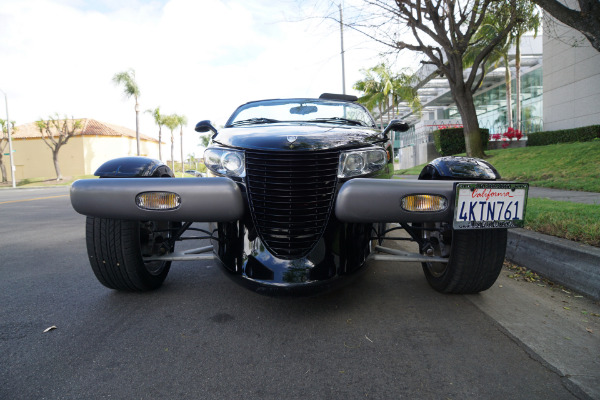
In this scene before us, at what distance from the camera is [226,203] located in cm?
217

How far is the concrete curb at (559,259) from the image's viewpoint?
9.21 feet

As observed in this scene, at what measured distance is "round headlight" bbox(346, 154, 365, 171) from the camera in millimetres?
2398

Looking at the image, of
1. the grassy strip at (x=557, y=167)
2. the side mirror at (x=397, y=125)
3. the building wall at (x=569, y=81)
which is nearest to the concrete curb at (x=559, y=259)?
the side mirror at (x=397, y=125)

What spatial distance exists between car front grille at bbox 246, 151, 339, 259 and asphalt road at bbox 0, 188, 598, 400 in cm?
54

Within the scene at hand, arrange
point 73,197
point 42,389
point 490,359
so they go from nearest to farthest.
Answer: point 42,389, point 490,359, point 73,197

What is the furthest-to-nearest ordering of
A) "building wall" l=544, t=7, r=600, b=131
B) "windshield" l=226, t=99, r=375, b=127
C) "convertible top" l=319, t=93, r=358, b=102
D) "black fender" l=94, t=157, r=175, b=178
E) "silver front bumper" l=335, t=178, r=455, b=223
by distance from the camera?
1. "building wall" l=544, t=7, r=600, b=131
2. "convertible top" l=319, t=93, r=358, b=102
3. "windshield" l=226, t=99, r=375, b=127
4. "black fender" l=94, t=157, r=175, b=178
5. "silver front bumper" l=335, t=178, r=455, b=223

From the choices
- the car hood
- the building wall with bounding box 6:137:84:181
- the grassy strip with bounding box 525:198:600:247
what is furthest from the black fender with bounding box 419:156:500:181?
the building wall with bounding box 6:137:84:181

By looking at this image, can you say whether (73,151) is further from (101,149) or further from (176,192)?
(176,192)

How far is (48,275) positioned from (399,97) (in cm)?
3182

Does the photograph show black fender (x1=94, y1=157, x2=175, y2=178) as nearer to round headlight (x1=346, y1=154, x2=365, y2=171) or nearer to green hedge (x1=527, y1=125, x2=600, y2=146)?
round headlight (x1=346, y1=154, x2=365, y2=171)

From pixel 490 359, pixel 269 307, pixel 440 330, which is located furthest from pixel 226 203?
pixel 490 359

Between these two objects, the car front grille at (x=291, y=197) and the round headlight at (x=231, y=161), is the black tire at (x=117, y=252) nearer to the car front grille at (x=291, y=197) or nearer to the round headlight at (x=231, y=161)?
the round headlight at (x=231, y=161)

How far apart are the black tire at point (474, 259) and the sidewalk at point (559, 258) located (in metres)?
0.79

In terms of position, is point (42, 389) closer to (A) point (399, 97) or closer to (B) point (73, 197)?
(B) point (73, 197)
